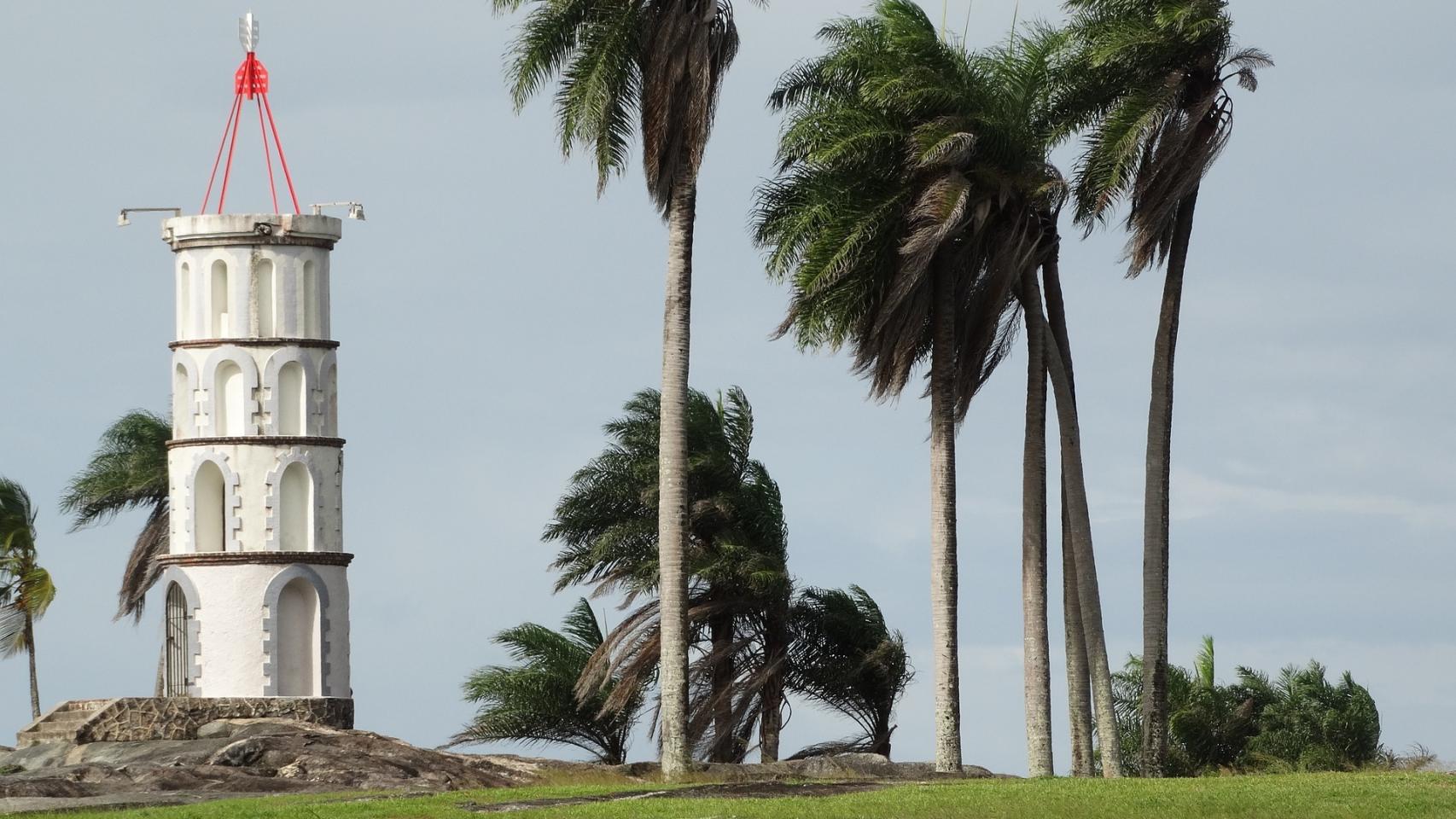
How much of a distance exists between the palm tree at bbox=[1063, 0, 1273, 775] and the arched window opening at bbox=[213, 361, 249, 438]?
14836mm

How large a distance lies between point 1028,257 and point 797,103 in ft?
15.0

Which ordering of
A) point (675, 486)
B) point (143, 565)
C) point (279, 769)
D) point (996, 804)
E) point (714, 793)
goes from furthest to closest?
point (143, 565), point (279, 769), point (675, 486), point (714, 793), point (996, 804)

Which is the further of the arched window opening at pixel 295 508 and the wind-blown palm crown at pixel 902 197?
the arched window opening at pixel 295 508

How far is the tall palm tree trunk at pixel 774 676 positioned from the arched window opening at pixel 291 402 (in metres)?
8.68

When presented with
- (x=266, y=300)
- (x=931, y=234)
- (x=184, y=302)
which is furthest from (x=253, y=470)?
(x=931, y=234)

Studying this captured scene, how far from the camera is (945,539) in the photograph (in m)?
29.3

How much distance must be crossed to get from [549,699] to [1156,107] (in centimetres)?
1538

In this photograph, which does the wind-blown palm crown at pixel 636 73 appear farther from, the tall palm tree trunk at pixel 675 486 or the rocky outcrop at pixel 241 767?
the rocky outcrop at pixel 241 767

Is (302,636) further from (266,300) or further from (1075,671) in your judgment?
(1075,671)

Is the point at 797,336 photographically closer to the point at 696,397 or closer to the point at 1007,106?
the point at 1007,106

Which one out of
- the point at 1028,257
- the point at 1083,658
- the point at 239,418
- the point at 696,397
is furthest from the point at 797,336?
the point at 239,418

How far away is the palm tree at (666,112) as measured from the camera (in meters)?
28.5

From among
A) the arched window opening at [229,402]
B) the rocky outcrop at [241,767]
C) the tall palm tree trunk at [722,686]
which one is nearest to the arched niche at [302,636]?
the rocky outcrop at [241,767]

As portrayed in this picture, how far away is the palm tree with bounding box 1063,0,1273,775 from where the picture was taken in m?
29.8
